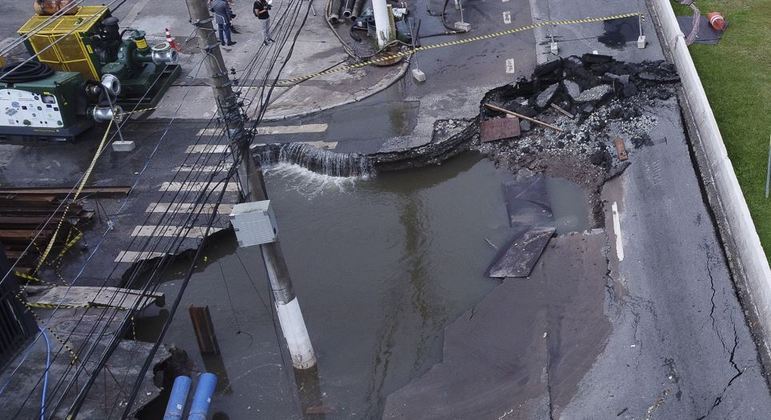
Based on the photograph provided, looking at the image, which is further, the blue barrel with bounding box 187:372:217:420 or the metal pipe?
the metal pipe

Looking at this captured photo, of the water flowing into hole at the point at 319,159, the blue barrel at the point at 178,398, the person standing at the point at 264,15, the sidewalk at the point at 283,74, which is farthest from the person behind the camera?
the person standing at the point at 264,15

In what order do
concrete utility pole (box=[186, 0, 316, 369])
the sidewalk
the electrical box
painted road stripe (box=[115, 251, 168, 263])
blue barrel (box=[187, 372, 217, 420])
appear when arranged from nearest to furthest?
concrete utility pole (box=[186, 0, 316, 369]) → the electrical box → blue barrel (box=[187, 372, 217, 420]) → painted road stripe (box=[115, 251, 168, 263]) → the sidewalk

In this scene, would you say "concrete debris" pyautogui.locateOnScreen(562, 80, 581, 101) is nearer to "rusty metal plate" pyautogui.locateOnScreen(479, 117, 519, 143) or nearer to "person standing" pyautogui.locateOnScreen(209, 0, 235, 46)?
"rusty metal plate" pyautogui.locateOnScreen(479, 117, 519, 143)

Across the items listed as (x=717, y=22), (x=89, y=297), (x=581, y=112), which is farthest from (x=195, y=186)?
(x=717, y=22)

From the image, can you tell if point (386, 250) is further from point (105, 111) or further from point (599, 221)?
point (105, 111)

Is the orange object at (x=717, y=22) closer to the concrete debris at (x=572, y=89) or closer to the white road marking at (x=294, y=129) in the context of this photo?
the concrete debris at (x=572, y=89)

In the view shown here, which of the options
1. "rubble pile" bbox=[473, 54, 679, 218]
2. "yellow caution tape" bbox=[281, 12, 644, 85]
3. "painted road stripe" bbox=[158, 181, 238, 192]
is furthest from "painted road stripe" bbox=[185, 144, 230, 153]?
"rubble pile" bbox=[473, 54, 679, 218]

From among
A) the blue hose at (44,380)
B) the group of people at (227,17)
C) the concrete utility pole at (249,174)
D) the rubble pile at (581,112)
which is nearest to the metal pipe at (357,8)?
the group of people at (227,17)
